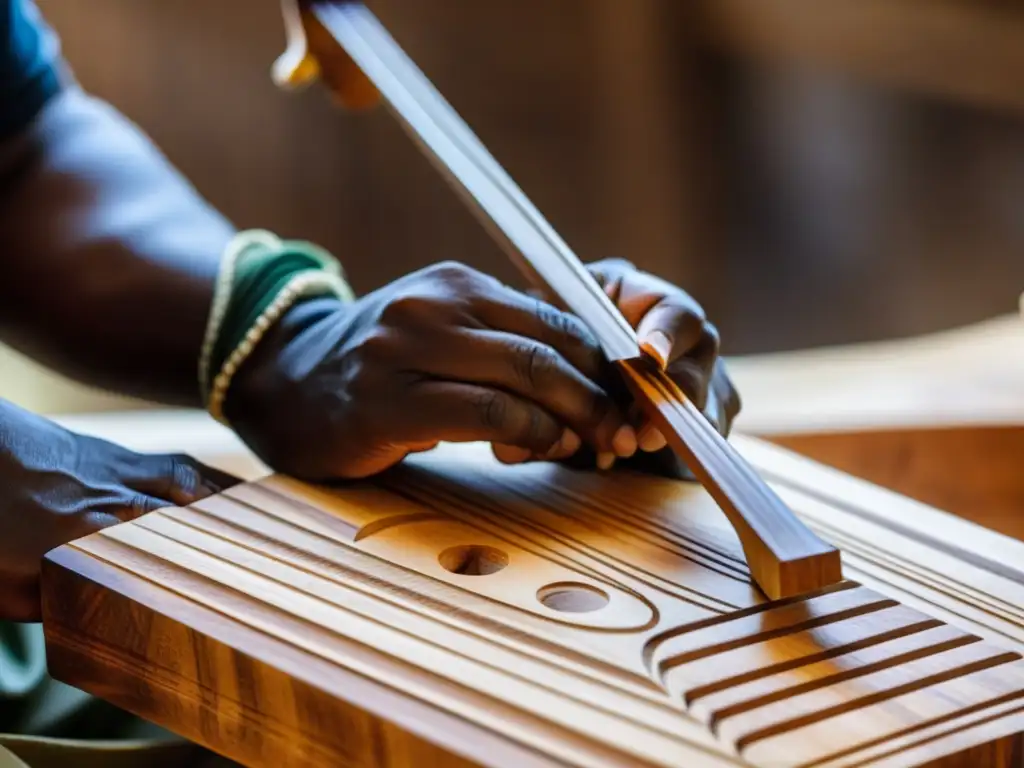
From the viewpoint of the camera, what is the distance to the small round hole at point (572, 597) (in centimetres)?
58

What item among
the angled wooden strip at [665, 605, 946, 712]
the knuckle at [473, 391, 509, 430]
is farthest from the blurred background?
the angled wooden strip at [665, 605, 946, 712]

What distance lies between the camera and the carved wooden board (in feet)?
1.57

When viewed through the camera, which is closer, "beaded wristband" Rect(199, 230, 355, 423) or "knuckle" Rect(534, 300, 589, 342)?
"knuckle" Rect(534, 300, 589, 342)

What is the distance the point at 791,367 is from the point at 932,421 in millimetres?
250

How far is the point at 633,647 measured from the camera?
0.53m

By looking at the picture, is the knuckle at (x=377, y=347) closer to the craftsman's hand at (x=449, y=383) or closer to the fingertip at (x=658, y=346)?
the craftsman's hand at (x=449, y=383)

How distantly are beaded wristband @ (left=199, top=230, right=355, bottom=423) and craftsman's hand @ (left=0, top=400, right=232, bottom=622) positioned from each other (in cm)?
10

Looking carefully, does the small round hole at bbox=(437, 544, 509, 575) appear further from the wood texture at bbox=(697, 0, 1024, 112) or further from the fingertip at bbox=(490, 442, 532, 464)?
the wood texture at bbox=(697, 0, 1024, 112)

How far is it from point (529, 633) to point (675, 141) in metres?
1.39

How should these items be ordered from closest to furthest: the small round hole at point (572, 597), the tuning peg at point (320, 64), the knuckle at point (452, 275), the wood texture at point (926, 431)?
1. the small round hole at point (572, 597)
2. the knuckle at point (452, 275)
3. the tuning peg at point (320, 64)
4. the wood texture at point (926, 431)

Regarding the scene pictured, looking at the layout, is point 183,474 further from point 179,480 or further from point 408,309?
point 408,309

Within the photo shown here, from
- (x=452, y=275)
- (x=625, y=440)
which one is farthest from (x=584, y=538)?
(x=452, y=275)

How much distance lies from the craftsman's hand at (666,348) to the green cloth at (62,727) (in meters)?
0.25

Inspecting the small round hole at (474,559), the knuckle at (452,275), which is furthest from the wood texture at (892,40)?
the small round hole at (474,559)
